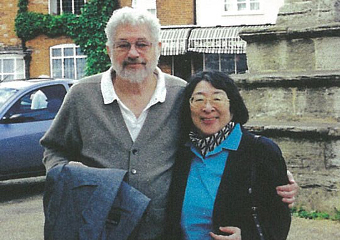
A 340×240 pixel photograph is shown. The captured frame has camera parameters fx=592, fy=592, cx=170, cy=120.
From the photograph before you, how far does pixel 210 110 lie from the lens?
293 centimetres

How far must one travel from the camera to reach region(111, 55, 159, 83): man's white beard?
10.1 feet

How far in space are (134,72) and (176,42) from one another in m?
21.9

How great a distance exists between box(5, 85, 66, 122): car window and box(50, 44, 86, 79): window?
17118 millimetres

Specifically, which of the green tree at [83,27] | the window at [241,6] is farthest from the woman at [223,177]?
the green tree at [83,27]

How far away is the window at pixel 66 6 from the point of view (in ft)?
87.1

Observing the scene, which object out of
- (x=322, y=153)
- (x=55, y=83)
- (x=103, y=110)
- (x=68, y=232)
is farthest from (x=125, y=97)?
(x=55, y=83)

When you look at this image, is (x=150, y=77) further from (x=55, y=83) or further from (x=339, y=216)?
(x=55, y=83)

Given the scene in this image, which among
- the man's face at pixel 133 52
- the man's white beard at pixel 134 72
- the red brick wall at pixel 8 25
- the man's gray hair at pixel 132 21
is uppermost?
the red brick wall at pixel 8 25

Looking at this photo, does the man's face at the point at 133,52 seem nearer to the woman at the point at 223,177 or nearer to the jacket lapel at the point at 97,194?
the woman at the point at 223,177

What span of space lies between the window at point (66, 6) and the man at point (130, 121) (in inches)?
944

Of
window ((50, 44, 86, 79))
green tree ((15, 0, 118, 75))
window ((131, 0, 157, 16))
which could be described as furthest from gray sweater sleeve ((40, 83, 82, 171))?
window ((50, 44, 86, 79))

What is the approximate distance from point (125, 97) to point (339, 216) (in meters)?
3.45

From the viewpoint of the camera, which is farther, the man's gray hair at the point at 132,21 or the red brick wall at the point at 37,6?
the red brick wall at the point at 37,6

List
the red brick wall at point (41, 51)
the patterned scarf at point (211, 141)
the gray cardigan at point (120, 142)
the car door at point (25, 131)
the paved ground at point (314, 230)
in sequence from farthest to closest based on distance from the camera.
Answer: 1. the red brick wall at point (41, 51)
2. the car door at point (25, 131)
3. the paved ground at point (314, 230)
4. the gray cardigan at point (120, 142)
5. the patterned scarf at point (211, 141)
